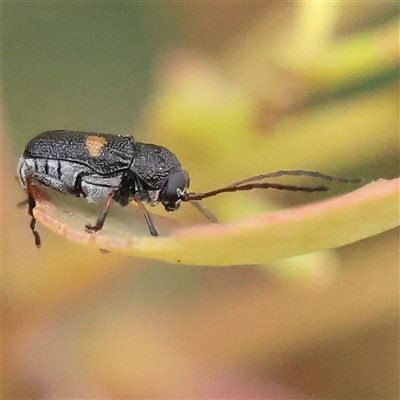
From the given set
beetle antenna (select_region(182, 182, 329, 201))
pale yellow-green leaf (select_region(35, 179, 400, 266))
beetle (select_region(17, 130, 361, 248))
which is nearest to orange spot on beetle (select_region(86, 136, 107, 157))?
beetle (select_region(17, 130, 361, 248))

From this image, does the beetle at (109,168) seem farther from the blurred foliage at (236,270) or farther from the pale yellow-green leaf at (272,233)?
the pale yellow-green leaf at (272,233)

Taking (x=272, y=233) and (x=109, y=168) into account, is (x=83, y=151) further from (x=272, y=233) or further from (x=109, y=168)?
(x=272, y=233)

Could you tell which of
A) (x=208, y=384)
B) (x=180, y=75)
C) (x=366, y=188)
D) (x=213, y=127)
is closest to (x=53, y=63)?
(x=180, y=75)

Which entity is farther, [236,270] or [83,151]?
[236,270]

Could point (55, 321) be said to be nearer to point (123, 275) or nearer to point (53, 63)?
point (123, 275)

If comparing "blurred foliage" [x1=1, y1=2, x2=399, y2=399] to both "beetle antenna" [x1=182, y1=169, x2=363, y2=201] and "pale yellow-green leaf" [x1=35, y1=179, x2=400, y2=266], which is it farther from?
"pale yellow-green leaf" [x1=35, y1=179, x2=400, y2=266]

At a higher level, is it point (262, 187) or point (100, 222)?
point (262, 187)

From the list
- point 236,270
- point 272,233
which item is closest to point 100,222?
point 272,233
